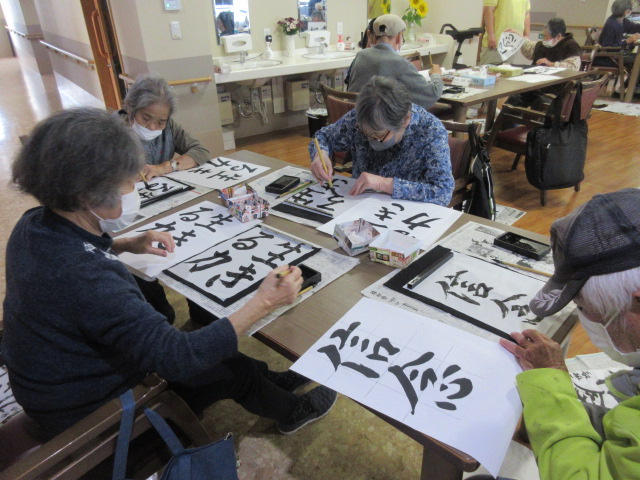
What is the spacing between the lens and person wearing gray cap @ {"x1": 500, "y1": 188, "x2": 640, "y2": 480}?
0.66 meters

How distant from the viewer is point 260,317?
93 centimetres

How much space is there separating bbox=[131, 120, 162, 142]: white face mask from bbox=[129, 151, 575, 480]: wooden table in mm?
1029

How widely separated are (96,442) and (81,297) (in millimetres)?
273

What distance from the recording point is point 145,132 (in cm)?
185

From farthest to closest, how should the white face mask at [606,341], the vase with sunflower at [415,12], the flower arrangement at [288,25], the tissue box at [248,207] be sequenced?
the vase with sunflower at [415,12] → the flower arrangement at [288,25] → the tissue box at [248,207] → the white face mask at [606,341]

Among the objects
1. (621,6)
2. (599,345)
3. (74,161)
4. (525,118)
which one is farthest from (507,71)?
(74,161)

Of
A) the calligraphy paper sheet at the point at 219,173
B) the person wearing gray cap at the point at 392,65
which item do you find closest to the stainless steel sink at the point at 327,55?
the person wearing gray cap at the point at 392,65

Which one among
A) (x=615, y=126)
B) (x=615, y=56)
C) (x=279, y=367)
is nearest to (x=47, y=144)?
(x=279, y=367)

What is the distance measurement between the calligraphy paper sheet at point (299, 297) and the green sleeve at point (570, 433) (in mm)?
488

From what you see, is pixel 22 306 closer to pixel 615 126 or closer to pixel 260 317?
pixel 260 317

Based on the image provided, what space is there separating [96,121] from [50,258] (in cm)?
28

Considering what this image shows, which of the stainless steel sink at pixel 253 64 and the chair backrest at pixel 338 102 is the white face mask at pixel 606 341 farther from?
the stainless steel sink at pixel 253 64

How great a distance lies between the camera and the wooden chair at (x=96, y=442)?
72 centimetres

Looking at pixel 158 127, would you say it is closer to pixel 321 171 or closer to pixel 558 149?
pixel 321 171
